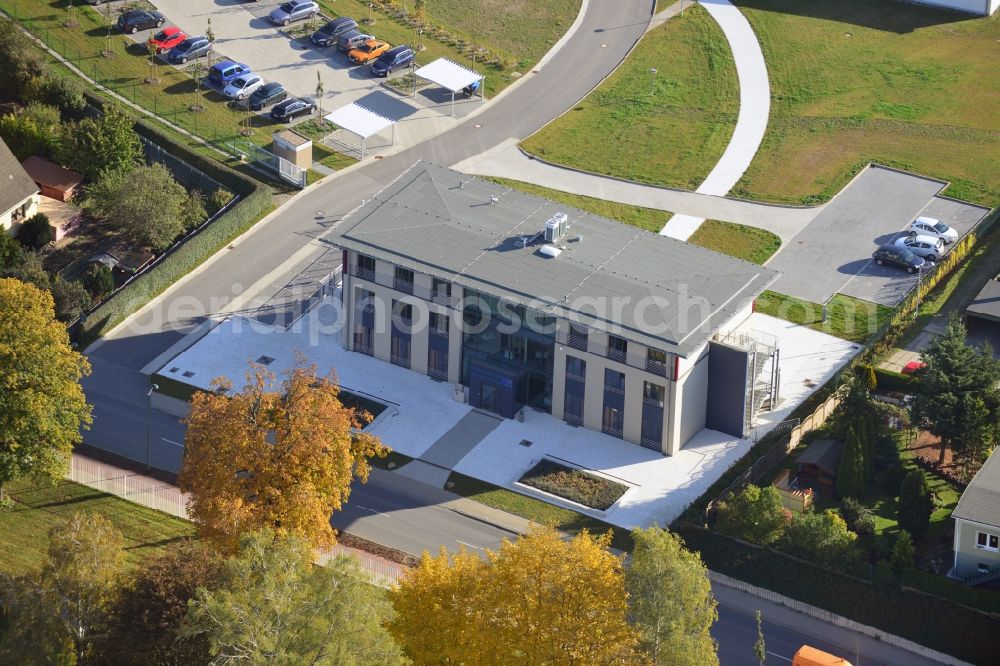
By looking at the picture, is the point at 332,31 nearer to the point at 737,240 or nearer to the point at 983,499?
the point at 737,240

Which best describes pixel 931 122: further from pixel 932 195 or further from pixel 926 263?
pixel 926 263

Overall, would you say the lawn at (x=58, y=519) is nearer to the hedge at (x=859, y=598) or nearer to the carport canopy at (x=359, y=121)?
the hedge at (x=859, y=598)

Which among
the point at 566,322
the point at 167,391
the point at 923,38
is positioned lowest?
the point at 167,391

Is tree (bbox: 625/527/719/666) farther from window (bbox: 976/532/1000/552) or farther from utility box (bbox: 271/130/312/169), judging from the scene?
utility box (bbox: 271/130/312/169)

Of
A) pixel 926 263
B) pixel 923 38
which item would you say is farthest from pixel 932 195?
pixel 923 38

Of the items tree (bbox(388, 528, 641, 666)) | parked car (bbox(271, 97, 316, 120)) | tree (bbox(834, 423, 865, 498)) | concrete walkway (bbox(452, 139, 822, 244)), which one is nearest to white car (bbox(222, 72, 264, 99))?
A: parked car (bbox(271, 97, 316, 120))

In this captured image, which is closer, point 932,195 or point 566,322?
point 566,322

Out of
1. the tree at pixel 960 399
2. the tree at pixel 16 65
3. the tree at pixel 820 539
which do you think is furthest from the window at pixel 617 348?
the tree at pixel 16 65
